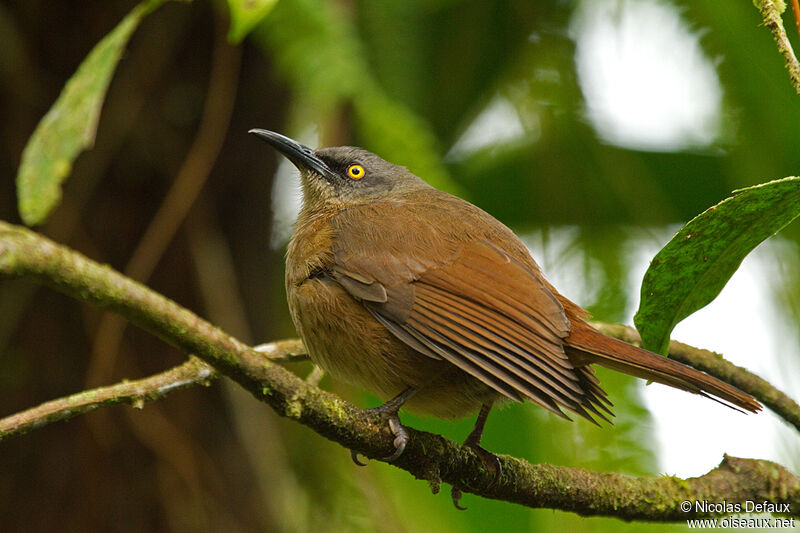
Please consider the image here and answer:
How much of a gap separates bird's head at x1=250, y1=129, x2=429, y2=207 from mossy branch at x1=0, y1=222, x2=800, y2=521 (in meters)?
1.41

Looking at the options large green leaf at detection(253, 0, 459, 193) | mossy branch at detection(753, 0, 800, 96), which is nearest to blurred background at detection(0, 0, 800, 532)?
large green leaf at detection(253, 0, 459, 193)

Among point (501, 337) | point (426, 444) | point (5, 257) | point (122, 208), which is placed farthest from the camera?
point (122, 208)

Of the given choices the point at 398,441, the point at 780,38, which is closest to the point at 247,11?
the point at 398,441

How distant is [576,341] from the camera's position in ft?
7.68

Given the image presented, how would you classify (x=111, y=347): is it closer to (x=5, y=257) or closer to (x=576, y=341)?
(x=576, y=341)

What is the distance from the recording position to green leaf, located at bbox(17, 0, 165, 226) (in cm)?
233

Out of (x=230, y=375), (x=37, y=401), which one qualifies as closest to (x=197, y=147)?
(x=37, y=401)

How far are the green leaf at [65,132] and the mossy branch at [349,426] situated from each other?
26.6 inches

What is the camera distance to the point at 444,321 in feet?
7.95

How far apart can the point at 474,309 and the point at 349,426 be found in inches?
27.3

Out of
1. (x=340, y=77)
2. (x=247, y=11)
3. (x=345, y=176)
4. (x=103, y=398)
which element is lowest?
(x=103, y=398)

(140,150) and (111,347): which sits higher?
(140,150)

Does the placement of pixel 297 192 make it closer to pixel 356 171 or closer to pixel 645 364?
pixel 356 171

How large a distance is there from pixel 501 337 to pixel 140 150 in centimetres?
203
